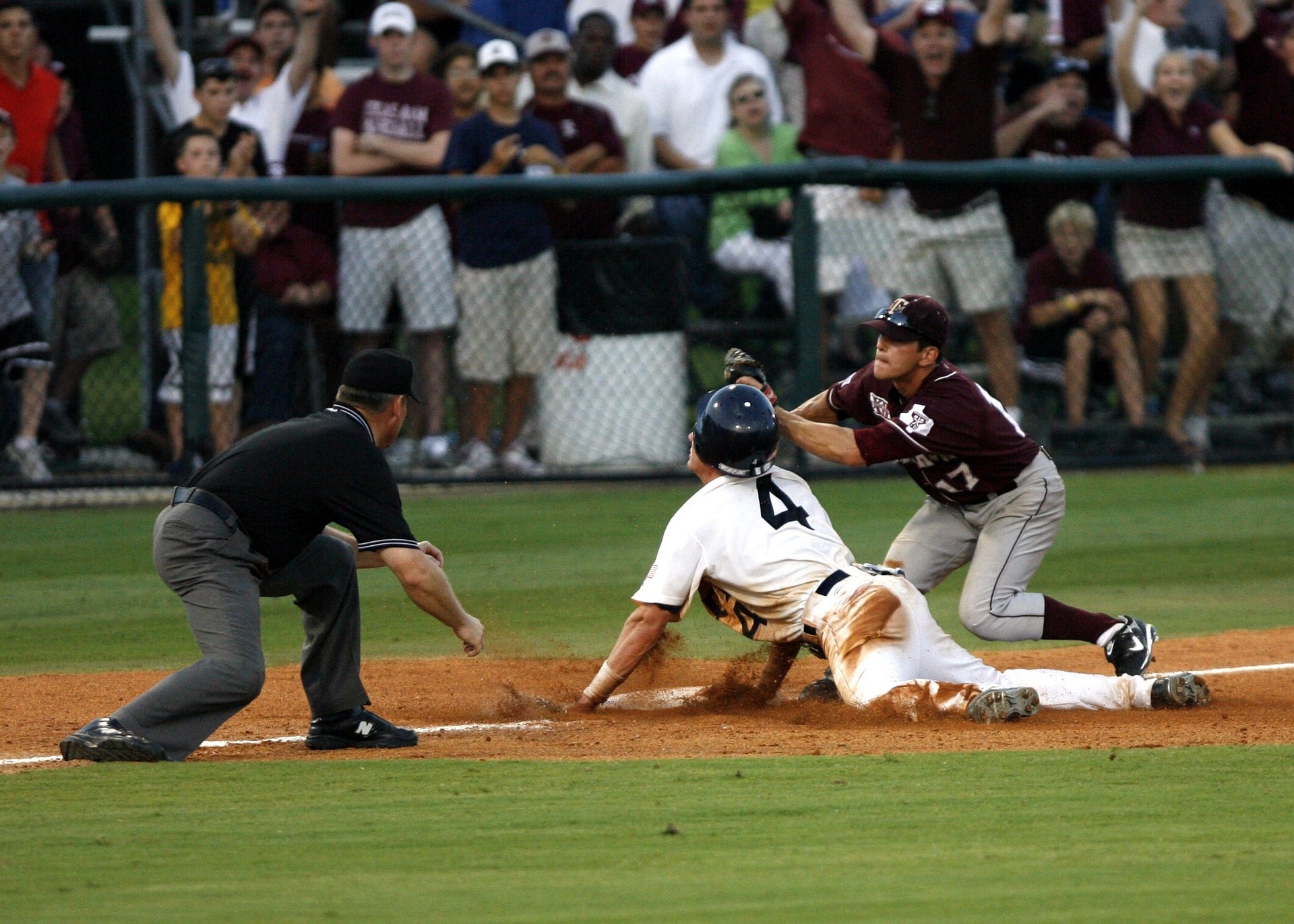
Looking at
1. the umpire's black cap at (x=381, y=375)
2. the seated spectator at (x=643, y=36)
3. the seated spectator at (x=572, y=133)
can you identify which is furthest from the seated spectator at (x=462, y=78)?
the umpire's black cap at (x=381, y=375)

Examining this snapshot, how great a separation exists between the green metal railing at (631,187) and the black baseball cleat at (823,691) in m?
5.26

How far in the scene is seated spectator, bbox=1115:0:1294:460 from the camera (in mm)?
12469

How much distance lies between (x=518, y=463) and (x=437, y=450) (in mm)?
554

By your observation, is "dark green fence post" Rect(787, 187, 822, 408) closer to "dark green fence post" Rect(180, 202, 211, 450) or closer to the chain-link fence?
the chain-link fence

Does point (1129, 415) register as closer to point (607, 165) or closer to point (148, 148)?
point (607, 165)

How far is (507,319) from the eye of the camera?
39.3 feet

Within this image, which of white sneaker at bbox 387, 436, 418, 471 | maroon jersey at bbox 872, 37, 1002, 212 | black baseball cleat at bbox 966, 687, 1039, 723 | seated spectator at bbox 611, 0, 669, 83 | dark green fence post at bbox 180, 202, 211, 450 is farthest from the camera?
seated spectator at bbox 611, 0, 669, 83

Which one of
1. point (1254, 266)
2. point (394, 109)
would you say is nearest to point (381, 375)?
point (394, 109)

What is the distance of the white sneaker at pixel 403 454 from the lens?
12031 mm

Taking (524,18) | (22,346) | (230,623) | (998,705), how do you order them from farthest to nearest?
(524,18) < (22,346) < (998,705) < (230,623)

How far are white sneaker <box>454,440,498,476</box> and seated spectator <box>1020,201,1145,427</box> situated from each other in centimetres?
373

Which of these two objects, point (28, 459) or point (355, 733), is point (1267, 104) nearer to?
point (28, 459)

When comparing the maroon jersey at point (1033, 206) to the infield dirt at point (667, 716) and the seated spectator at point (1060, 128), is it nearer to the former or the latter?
the seated spectator at point (1060, 128)

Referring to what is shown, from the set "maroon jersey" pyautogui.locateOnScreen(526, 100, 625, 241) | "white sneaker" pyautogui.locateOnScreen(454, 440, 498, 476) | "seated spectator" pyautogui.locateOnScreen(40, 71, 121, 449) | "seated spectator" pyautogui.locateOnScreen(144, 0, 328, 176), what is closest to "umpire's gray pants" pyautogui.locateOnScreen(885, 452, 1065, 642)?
"white sneaker" pyautogui.locateOnScreen(454, 440, 498, 476)
